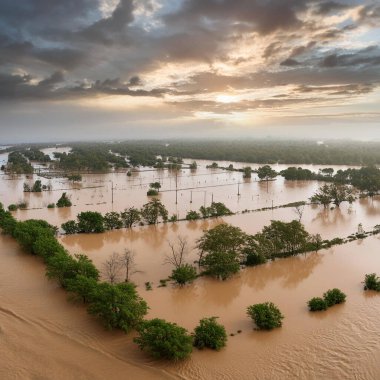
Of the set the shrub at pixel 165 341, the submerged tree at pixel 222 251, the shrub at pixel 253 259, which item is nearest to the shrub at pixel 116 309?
the shrub at pixel 165 341

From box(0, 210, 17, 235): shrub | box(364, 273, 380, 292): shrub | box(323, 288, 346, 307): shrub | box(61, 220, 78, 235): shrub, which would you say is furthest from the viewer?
box(61, 220, 78, 235): shrub

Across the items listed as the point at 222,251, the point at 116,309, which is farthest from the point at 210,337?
the point at 222,251

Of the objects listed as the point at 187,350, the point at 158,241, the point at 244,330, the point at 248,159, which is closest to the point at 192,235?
the point at 158,241

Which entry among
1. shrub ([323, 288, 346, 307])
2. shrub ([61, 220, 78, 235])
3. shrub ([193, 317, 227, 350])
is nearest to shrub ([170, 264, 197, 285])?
shrub ([193, 317, 227, 350])

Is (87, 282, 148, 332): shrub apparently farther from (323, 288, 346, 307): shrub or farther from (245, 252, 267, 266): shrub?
(245, 252, 267, 266): shrub

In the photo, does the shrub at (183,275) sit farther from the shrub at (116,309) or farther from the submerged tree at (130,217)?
the submerged tree at (130,217)

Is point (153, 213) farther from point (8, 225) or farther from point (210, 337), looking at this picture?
point (210, 337)
